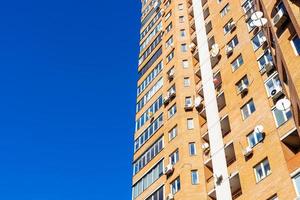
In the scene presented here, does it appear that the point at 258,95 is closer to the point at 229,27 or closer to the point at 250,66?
the point at 250,66

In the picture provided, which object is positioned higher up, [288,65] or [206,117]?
[206,117]

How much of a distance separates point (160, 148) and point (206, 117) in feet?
13.8

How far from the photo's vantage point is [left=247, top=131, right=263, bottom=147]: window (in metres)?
24.5

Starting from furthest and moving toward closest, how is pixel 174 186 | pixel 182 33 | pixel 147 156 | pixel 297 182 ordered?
pixel 182 33, pixel 147 156, pixel 174 186, pixel 297 182

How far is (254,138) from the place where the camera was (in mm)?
24953

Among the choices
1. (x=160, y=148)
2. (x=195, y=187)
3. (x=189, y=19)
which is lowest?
(x=195, y=187)

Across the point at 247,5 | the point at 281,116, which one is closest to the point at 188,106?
the point at 247,5

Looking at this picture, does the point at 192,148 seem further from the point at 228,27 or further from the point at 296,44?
the point at 296,44

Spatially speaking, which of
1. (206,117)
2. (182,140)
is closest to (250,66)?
(206,117)

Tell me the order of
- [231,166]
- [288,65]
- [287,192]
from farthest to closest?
[231,166] → [287,192] → [288,65]

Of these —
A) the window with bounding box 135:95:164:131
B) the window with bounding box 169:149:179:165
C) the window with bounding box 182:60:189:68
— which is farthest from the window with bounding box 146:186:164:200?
the window with bounding box 182:60:189:68

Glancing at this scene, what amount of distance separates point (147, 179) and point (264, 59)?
11.6 m

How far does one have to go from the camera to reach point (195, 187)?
89.4 ft

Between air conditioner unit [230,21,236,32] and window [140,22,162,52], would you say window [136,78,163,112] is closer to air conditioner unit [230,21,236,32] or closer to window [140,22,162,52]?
air conditioner unit [230,21,236,32]
